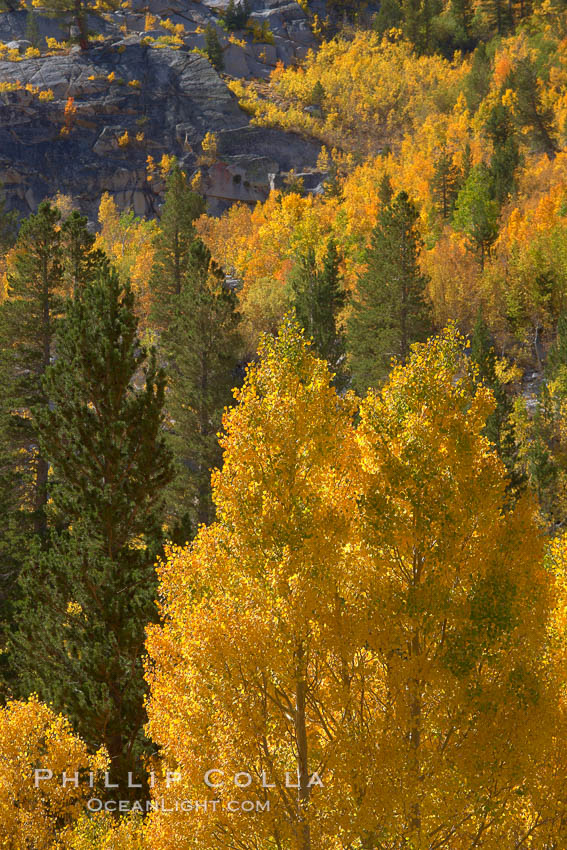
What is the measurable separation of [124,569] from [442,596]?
7.90 m

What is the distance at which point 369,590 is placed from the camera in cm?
905

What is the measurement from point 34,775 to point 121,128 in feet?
325

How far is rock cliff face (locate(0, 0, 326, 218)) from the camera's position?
91.6 metres

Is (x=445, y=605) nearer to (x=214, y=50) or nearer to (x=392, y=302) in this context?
(x=392, y=302)

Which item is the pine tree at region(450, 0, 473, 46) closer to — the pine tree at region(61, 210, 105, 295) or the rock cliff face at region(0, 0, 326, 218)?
the rock cliff face at region(0, 0, 326, 218)

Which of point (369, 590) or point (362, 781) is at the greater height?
point (369, 590)

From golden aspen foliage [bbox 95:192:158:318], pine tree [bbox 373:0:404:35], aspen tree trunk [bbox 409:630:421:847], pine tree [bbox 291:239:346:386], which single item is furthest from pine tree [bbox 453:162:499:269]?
pine tree [bbox 373:0:404:35]

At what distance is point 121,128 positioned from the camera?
3750 inches

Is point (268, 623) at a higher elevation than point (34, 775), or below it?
higher

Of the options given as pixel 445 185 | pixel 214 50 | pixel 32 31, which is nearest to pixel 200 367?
pixel 445 185

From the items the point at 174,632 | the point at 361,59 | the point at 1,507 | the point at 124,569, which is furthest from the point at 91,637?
the point at 361,59

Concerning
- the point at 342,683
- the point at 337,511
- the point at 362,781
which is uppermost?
the point at 337,511

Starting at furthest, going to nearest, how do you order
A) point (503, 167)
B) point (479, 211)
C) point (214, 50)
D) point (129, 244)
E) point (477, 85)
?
point (214, 50) → point (477, 85) → point (129, 244) → point (503, 167) → point (479, 211)

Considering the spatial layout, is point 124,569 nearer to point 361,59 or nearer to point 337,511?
point 337,511
